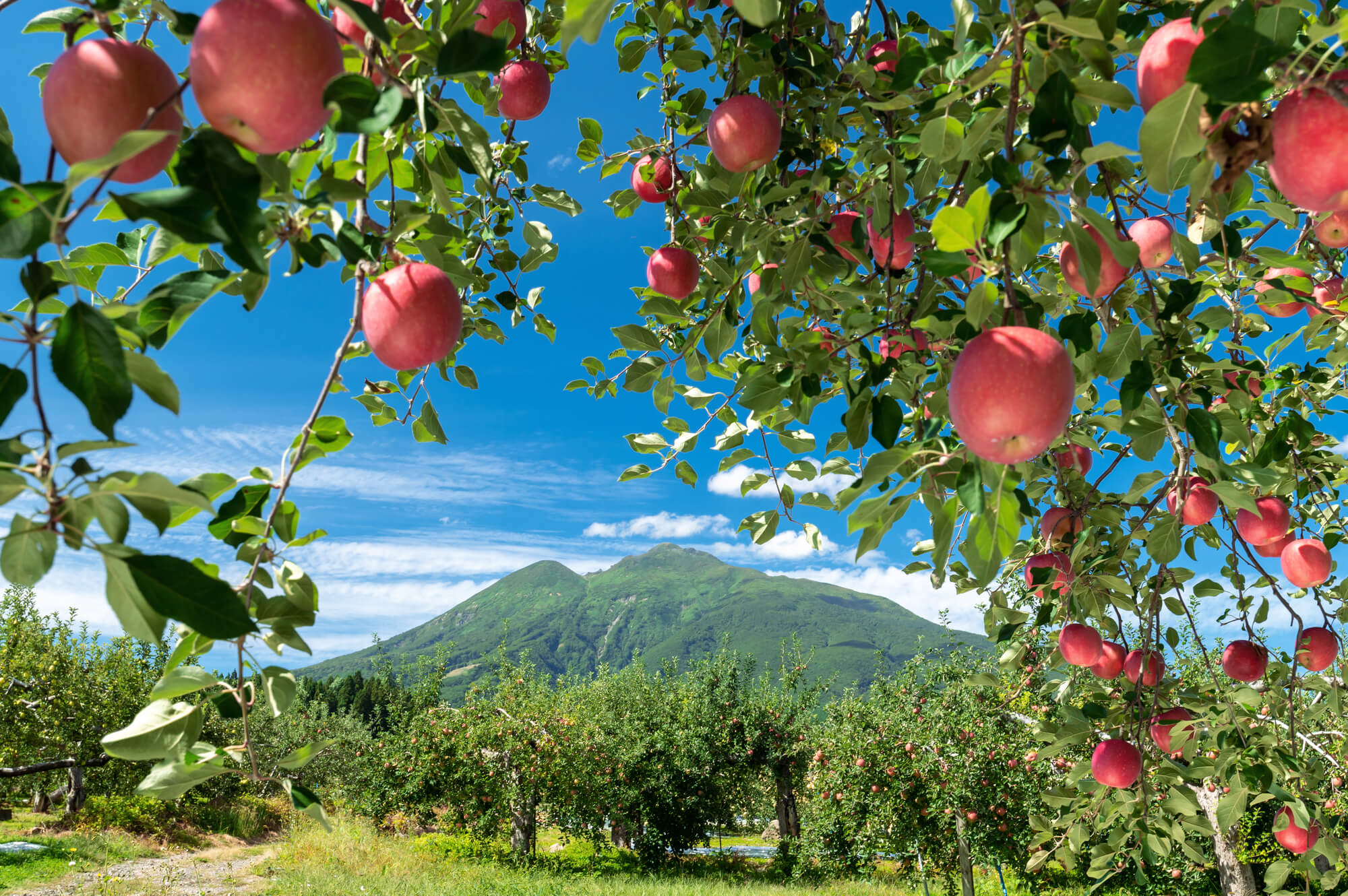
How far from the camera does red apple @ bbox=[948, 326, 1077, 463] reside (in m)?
0.96

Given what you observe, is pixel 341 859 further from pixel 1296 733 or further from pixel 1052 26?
pixel 1052 26

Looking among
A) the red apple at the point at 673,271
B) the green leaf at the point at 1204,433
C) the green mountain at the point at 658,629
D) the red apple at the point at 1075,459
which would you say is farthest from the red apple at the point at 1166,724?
the green mountain at the point at 658,629

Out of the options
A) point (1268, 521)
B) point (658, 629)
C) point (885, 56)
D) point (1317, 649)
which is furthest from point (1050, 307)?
point (658, 629)

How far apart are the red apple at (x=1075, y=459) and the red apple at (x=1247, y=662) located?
2.76 ft

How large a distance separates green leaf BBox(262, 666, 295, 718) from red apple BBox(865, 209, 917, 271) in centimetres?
143

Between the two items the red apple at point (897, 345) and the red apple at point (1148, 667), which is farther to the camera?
the red apple at point (1148, 667)

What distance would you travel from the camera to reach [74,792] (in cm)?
1761

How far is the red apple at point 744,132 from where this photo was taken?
1755 mm

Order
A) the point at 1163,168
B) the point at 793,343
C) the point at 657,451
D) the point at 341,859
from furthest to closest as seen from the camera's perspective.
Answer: the point at 341,859, the point at 657,451, the point at 793,343, the point at 1163,168

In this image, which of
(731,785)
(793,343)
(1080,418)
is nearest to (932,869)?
(731,785)

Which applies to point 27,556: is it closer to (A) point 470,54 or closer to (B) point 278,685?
(B) point 278,685

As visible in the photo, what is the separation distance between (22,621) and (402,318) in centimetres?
2291

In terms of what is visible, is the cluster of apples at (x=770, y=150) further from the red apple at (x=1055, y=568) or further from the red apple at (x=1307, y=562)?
the red apple at (x=1307, y=562)

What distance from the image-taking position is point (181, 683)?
3.17ft
